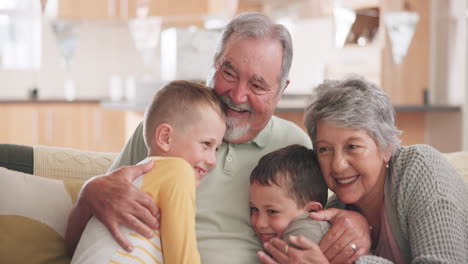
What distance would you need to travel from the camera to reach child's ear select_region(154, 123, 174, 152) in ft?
5.55

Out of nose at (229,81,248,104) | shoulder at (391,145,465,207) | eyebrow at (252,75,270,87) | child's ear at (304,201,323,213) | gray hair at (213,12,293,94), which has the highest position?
gray hair at (213,12,293,94)

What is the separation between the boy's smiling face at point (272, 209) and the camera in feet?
5.61

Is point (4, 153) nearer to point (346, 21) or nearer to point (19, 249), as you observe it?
point (19, 249)

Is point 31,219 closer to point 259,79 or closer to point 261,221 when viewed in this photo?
point 261,221

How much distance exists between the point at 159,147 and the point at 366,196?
627 millimetres

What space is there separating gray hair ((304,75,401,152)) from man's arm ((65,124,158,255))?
0.53 metres

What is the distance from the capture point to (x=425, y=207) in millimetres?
1571

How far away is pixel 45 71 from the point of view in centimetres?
700

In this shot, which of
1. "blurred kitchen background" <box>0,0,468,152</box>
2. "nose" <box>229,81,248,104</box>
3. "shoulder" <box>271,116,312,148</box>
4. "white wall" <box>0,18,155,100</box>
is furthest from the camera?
"white wall" <box>0,18,155,100</box>

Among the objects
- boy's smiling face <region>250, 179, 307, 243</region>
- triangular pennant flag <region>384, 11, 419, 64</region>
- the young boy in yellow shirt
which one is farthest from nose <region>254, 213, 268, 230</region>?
triangular pennant flag <region>384, 11, 419, 64</region>

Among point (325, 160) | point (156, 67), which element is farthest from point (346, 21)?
point (325, 160)

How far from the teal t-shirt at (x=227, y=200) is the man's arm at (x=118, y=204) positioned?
299 millimetres

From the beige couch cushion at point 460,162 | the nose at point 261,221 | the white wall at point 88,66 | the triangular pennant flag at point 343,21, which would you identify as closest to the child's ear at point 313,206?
the nose at point 261,221

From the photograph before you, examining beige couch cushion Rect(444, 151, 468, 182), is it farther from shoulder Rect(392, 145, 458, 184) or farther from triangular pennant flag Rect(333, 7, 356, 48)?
triangular pennant flag Rect(333, 7, 356, 48)
